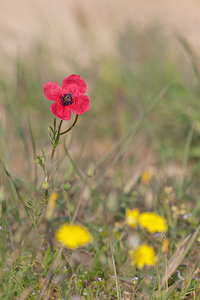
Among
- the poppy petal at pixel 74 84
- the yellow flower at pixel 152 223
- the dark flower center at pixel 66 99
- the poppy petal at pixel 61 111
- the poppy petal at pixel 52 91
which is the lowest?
the yellow flower at pixel 152 223

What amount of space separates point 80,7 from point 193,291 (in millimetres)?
2284

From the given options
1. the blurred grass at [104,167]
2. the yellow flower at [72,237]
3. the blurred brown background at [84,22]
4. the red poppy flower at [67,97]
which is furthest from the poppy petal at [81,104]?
the blurred brown background at [84,22]

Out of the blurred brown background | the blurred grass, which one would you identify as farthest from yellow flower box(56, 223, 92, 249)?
the blurred brown background

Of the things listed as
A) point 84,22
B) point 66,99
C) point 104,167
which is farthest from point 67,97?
point 84,22

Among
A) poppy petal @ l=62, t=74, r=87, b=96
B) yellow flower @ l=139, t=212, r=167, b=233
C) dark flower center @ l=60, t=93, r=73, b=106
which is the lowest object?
yellow flower @ l=139, t=212, r=167, b=233

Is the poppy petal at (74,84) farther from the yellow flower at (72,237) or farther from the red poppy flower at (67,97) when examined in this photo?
the yellow flower at (72,237)

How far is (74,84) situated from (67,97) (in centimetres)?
5

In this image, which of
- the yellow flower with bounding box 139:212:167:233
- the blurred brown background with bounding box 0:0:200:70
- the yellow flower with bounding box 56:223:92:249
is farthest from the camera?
the blurred brown background with bounding box 0:0:200:70

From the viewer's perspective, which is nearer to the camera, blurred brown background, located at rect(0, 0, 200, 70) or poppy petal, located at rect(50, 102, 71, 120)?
poppy petal, located at rect(50, 102, 71, 120)

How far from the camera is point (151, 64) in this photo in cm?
277

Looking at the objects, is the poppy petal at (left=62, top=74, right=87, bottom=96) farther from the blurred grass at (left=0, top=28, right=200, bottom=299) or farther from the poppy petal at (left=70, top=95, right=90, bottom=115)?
the blurred grass at (left=0, top=28, right=200, bottom=299)

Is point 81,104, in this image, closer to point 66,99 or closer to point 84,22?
point 66,99

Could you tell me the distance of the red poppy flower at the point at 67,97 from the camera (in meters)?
0.95

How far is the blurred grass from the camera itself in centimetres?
102
